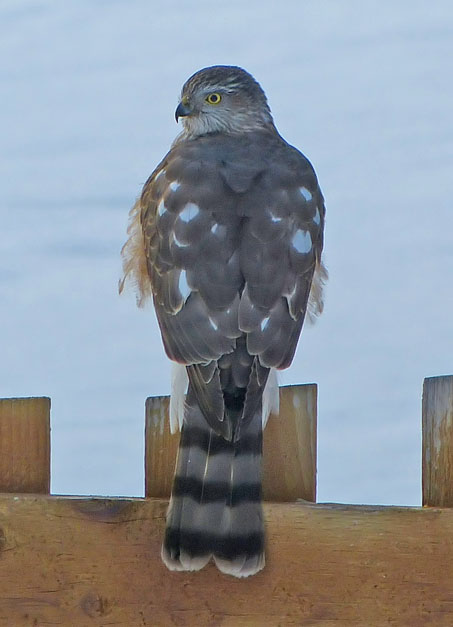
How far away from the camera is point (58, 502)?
2254mm

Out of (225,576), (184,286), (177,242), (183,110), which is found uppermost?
(183,110)

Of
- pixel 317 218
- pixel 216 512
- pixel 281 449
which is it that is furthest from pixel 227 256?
pixel 216 512

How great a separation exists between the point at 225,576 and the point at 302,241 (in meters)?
1.18

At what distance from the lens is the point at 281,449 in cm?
229

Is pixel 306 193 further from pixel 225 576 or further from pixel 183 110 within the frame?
pixel 225 576

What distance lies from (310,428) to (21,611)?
73 cm

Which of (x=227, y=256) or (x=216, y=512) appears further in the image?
(x=227, y=256)

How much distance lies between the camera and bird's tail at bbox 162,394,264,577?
2096mm

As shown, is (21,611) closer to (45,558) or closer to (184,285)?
(45,558)

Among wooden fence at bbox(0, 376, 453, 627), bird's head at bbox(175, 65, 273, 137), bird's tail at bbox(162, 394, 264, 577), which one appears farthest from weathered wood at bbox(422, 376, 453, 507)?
bird's head at bbox(175, 65, 273, 137)

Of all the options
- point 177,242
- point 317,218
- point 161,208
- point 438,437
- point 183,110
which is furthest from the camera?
point 183,110

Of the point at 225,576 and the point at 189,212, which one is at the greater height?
the point at 189,212

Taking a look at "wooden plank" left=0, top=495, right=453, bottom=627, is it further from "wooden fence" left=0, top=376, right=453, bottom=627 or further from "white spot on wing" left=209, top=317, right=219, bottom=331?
"white spot on wing" left=209, top=317, right=219, bottom=331

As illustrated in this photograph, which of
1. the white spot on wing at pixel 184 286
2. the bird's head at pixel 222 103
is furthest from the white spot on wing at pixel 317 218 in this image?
the bird's head at pixel 222 103
